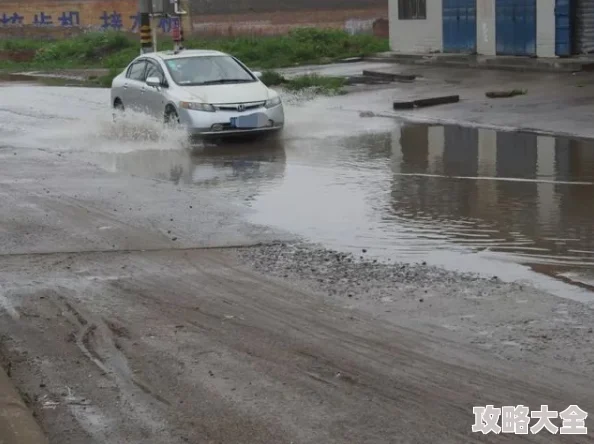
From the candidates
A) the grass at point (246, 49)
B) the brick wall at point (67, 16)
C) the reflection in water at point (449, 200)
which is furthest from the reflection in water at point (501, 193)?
the brick wall at point (67, 16)

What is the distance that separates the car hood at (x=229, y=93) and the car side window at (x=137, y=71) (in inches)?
76.9

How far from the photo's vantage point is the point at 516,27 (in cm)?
3067

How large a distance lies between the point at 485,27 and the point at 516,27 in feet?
5.07

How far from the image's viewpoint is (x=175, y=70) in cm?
1875

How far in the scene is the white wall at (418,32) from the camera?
113ft

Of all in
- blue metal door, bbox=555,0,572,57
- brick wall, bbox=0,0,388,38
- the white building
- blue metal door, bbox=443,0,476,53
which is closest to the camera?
blue metal door, bbox=555,0,572,57

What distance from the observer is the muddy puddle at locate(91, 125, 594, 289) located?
960cm

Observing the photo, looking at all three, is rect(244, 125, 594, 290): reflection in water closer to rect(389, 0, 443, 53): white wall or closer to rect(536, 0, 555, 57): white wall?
rect(536, 0, 555, 57): white wall

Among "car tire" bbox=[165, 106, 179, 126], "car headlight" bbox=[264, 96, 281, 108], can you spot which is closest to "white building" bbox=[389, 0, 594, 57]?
"car headlight" bbox=[264, 96, 281, 108]

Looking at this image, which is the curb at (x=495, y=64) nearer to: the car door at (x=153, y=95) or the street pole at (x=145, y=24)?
the street pole at (x=145, y=24)

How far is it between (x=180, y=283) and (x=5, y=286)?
1377 millimetres

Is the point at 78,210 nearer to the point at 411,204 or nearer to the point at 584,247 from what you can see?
the point at 411,204

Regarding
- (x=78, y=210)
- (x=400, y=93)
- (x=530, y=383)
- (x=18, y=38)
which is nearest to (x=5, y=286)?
(x=78, y=210)

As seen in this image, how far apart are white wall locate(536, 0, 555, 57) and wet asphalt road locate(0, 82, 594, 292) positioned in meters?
9.56
